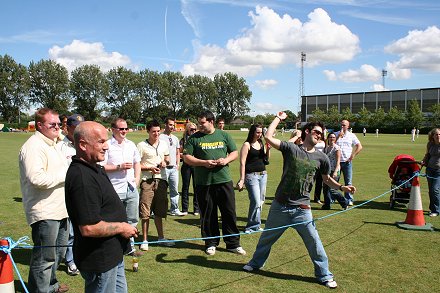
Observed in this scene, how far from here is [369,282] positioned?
507 cm

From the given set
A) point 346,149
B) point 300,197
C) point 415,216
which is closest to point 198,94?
point 346,149

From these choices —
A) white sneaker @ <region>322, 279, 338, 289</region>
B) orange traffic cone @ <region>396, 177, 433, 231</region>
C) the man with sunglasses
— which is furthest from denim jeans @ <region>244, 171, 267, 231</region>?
the man with sunglasses

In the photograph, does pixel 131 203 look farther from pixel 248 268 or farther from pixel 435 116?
pixel 435 116

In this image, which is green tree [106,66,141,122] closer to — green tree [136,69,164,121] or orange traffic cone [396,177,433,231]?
green tree [136,69,164,121]

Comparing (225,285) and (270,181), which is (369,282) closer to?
(225,285)

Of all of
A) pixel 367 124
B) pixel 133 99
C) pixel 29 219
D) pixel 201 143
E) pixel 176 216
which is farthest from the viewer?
pixel 133 99

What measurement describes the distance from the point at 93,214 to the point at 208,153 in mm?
3704

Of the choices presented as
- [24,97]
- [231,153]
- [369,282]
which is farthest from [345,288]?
[24,97]

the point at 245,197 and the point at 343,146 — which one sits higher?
the point at 343,146

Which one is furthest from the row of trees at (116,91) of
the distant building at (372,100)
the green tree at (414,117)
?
the green tree at (414,117)

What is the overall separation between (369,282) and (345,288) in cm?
42

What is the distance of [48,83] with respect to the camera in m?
95.8

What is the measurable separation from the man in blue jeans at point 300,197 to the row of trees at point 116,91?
9370 cm

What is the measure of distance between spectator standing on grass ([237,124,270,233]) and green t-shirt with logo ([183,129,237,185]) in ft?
2.25
